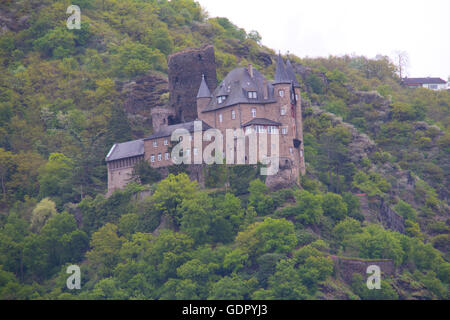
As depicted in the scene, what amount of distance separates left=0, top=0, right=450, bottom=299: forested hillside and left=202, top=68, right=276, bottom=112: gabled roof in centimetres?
716

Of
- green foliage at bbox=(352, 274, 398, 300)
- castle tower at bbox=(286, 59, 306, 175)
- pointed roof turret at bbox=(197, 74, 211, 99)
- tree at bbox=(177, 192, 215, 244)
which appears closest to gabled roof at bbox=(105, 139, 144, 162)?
pointed roof turret at bbox=(197, 74, 211, 99)

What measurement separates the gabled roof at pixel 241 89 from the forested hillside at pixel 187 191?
7159mm

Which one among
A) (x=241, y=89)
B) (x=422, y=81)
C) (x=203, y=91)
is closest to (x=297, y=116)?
(x=241, y=89)

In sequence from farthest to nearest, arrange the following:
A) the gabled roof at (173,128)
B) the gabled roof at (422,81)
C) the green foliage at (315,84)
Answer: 1. the gabled roof at (422,81)
2. the green foliage at (315,84)
3. the gabled roof at (173,128)

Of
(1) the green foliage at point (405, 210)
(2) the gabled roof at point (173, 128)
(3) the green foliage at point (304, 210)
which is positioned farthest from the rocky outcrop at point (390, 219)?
(2) the gabled roof at point (173, 128)

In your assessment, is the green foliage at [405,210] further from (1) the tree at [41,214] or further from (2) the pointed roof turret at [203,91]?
(1) the tree at [41,214]

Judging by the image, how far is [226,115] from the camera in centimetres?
9138

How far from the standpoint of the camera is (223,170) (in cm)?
8975

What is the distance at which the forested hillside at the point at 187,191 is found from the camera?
→ 8250 centimetres

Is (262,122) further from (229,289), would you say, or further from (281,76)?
(229,289)

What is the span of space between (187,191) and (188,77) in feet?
57.7

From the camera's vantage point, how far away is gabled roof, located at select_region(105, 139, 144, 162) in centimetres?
9562

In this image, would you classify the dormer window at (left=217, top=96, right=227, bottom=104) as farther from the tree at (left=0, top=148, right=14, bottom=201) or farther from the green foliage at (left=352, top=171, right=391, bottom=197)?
the tree at (left=0, top=148, right=14, bottom=201)
